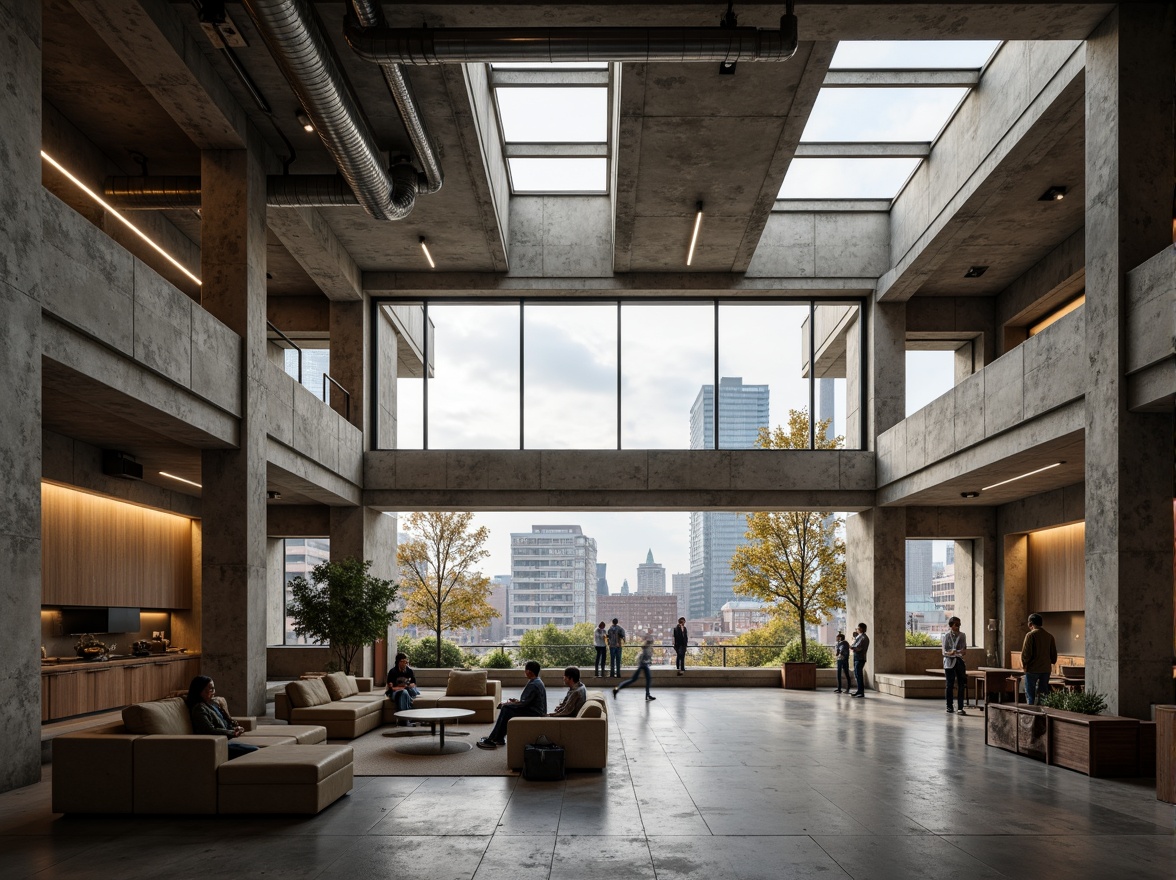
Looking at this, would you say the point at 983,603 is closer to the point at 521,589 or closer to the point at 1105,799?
the point at 1105,799

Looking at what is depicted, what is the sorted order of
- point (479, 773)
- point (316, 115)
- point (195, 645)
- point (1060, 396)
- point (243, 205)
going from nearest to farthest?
point (479, 773) → point (316, 115) → point (1060, 396) → point (243, 205) → point (195, 645)

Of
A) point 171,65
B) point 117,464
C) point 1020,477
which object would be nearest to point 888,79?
point 1020,477

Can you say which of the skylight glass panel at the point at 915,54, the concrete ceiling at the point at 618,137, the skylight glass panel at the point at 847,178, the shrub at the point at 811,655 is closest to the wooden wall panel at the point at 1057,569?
the concrete ceiling at the point at 618,137

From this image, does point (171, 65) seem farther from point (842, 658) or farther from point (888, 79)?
point (842, 658)

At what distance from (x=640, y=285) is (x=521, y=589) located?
23260 mm

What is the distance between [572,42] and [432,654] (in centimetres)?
1580

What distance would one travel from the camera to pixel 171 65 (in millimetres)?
10820

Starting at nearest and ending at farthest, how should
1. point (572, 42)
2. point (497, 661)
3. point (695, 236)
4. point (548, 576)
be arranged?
point (572, 42), point (695, 236), point (497, 661), point (548, 576)

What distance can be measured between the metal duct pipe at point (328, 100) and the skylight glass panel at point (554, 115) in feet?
8.51

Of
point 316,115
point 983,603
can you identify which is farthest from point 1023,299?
point 316,115

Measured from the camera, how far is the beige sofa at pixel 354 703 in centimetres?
1202

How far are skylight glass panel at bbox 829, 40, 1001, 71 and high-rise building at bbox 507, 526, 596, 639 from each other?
26542 mm

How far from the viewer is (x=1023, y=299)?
19234 mm

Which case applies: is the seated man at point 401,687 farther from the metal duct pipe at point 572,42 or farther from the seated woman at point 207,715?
the metal duct pipe at point 572,42
